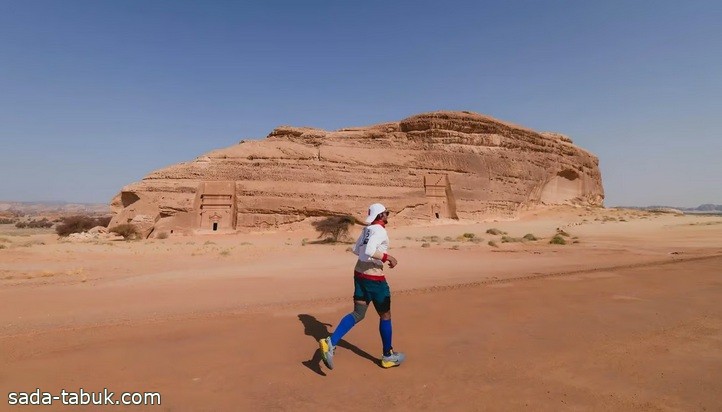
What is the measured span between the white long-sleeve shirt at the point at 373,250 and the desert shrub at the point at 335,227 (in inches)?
→ 675

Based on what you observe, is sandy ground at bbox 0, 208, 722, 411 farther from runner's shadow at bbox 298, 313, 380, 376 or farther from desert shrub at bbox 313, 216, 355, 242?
desert shrub at bbox 313, 216, 355, 242

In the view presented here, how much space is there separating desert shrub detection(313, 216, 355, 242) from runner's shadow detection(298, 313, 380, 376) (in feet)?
52.2

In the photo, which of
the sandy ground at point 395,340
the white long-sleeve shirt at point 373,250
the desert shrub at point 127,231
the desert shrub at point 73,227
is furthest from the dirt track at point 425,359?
the desert shrub at point 73,227

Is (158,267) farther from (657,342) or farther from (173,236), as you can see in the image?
(173,236)

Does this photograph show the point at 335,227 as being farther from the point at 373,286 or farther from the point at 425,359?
the point at 425,359

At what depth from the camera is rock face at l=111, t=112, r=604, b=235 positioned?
25891mm

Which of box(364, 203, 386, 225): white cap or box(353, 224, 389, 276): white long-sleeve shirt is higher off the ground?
box(364, 203, 386, 225): white cap

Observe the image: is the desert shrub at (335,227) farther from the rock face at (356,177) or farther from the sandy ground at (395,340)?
the sandy ground at (395,340)

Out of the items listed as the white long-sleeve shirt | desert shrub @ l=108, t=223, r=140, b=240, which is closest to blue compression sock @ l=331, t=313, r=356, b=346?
the white long-sleeve shirt

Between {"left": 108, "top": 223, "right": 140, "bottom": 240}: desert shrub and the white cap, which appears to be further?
{"left": 108, "top": 223, "right": 140, "bottom": 240}: desert shrub

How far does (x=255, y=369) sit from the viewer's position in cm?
367

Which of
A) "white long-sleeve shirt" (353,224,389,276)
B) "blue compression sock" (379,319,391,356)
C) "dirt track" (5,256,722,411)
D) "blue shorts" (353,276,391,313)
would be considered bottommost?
"dirt track" (5,256,722,411)

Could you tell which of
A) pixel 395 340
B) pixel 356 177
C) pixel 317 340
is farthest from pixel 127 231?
pixel 395 340

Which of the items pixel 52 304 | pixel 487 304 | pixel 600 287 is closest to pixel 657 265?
pixel 600 287
